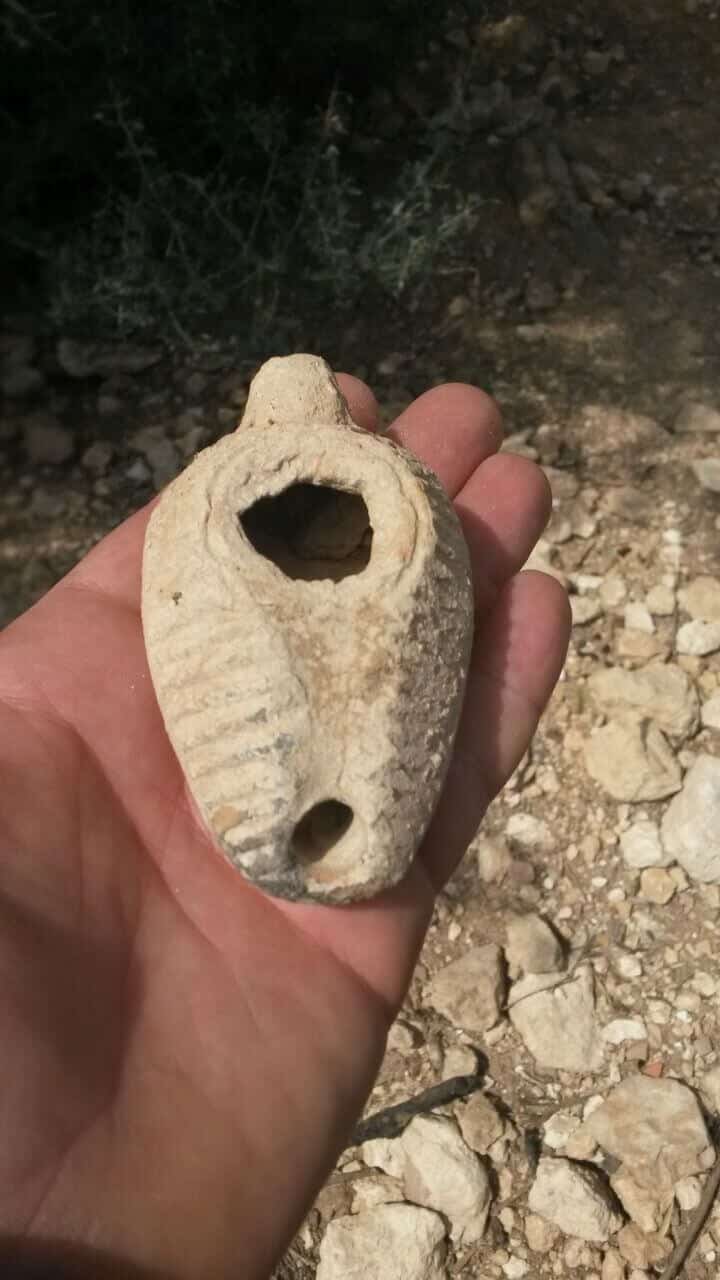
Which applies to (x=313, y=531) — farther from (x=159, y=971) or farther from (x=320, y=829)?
(x=159, y=971)

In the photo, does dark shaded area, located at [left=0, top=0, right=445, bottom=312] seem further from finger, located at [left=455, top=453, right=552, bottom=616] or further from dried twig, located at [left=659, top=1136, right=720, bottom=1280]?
dried twig, located at [left=659, top=1136, right=720, bottom=1280]

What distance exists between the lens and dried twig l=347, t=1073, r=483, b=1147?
2754mm

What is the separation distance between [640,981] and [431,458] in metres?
1.38

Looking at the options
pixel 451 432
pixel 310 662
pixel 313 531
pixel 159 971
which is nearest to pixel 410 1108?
pixel 159 971

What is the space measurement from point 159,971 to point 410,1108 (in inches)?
35.3

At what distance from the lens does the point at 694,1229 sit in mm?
2594

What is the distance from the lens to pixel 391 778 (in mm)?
2148

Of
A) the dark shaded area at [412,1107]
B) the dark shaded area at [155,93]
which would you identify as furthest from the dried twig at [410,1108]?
the dark shaded area at [155,93]

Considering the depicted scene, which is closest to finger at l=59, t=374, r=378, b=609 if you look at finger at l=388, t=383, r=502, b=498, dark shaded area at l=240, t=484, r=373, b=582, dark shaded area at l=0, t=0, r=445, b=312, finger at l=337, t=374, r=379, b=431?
dark shaded area at l=240, t=484, r=373, b=582

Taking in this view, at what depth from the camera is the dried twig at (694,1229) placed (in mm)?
2555

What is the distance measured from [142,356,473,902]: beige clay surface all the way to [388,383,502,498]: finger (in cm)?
52

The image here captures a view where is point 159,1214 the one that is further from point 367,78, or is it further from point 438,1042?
point 367,78

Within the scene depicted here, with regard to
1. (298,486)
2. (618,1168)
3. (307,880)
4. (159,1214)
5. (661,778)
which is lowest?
(618,1168)

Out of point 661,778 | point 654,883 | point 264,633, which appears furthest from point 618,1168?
point 264,633
